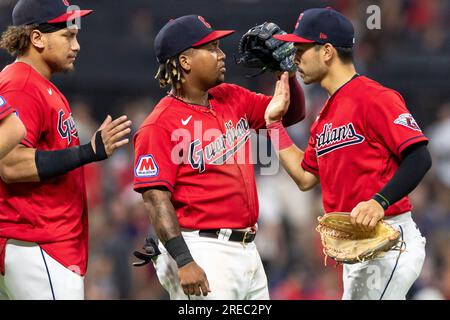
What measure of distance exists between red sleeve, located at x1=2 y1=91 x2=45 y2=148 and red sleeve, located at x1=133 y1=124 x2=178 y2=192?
502 millimetres

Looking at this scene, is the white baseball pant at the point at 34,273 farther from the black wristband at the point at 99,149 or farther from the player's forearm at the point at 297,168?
the player's forearm at the point at 297,168

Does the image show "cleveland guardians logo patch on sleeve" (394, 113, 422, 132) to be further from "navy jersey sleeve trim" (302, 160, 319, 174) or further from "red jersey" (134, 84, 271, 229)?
"red jersey" (134, 84, 271, 229)

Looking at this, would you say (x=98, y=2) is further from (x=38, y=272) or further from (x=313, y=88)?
(x=38, y=272)

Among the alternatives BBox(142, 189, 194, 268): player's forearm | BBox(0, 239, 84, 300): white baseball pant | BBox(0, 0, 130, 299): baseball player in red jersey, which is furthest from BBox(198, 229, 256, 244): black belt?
BBox(0, 239, 84, 300): white baseball pant

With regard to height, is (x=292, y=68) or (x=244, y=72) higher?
(x=292, y=68)

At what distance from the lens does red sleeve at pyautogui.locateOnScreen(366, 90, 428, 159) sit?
4555mm

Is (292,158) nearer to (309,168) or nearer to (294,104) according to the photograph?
(309,168)

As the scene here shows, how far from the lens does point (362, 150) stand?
4695 millimetres

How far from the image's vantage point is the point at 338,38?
4871mm
